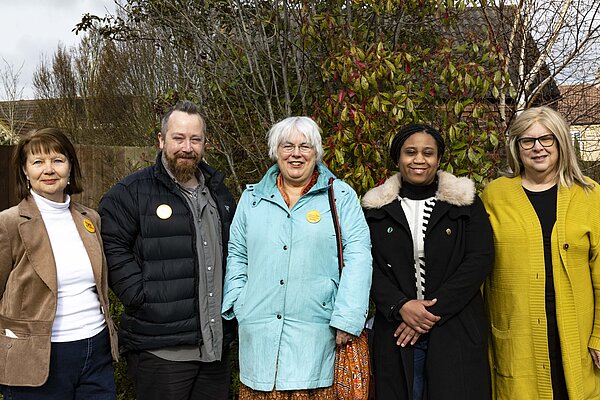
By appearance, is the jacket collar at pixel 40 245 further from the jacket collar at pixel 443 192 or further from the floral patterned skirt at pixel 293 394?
the jacket collar at pixel 443 192

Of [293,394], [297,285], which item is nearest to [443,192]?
[297,285]

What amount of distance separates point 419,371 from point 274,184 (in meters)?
1.27

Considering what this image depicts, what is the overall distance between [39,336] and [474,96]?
3325mm

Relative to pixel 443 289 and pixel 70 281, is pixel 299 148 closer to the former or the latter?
pixel 443 289

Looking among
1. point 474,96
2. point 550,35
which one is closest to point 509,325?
point 474,96

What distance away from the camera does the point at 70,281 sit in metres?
2.86

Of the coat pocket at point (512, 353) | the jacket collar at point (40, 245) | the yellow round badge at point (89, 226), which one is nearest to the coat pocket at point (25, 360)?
the jacket collar at point (40, 245)

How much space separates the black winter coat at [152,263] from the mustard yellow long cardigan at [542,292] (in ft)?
5.47

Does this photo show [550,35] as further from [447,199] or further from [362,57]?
[447,199]

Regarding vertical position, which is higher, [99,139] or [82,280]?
[99,139]

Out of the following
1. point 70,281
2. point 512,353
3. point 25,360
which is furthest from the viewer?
point 512,353

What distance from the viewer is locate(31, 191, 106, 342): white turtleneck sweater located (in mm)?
2838

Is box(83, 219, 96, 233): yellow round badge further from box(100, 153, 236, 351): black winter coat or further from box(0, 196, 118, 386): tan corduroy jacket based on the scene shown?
box(0, 196, 118, 386): tan corduroy jacket

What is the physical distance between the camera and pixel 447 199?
10.4 ft
